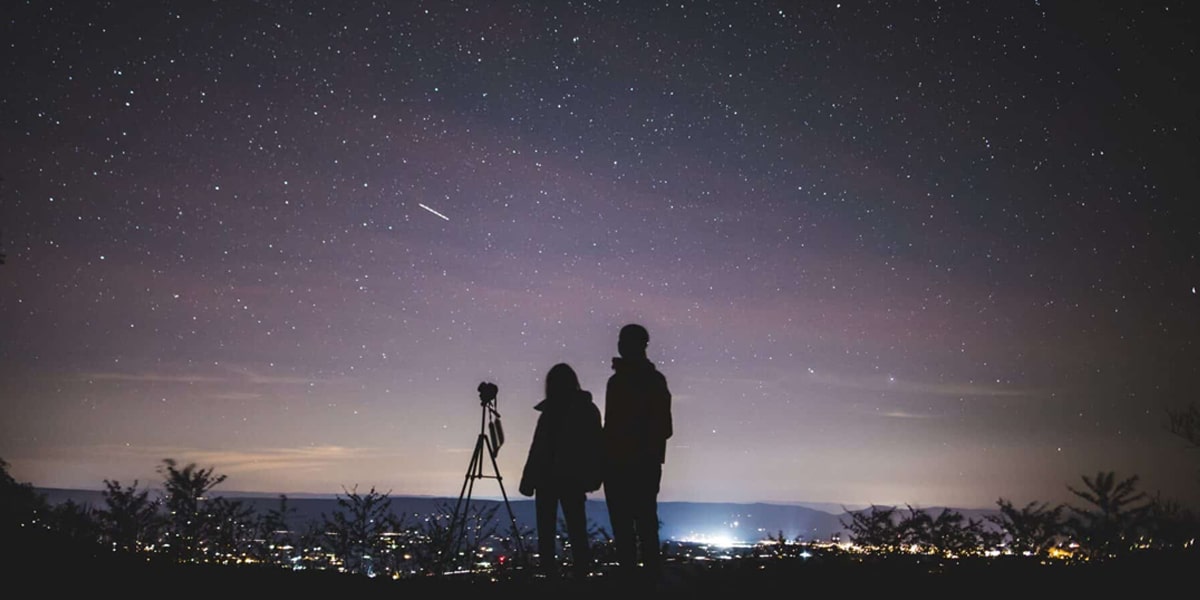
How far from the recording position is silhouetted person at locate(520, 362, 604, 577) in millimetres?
6273

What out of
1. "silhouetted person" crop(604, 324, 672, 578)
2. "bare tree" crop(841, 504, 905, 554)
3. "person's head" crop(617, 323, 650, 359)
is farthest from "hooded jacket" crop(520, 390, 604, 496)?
"bare tree" crop(841, 504, 905, 554)

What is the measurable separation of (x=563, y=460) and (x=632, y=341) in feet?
3.95

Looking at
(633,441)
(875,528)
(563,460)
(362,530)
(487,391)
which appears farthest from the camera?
(875,528)

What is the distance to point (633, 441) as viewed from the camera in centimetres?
571

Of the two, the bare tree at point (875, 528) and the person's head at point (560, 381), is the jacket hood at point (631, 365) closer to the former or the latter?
the person's head at point (560, 381)

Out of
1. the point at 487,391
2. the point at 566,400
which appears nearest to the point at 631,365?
the point at 566,400

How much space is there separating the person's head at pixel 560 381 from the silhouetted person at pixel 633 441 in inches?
26.7

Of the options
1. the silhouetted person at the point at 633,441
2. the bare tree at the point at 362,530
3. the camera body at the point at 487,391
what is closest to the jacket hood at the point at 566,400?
the silhouetted person at the point at 633,441

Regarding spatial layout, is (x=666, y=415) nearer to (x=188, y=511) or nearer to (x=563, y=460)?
(x=563, y=460)

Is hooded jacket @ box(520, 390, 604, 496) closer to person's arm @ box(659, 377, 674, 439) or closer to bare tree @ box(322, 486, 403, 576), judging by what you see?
person's arm @ box(659, 377, 674, 439)

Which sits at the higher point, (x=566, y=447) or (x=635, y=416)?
(x=635, y=416)

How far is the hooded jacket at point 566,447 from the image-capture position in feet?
20.6

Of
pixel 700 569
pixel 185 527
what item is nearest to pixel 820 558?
pixel 700 569

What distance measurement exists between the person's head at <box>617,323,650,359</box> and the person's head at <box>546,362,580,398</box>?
741mm
